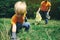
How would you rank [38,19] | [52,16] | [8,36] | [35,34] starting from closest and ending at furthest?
[8,36]
[35,34]
[38,19]
[52,16]

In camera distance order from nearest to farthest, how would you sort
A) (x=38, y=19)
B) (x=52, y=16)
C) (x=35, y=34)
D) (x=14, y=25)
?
(x=14, y=25) < (x=35, y=34) < (x=38, y=19) < (x=52, y=16)

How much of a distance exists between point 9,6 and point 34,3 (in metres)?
1.52

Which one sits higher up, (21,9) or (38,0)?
(21,9)

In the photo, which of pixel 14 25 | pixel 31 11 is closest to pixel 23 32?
pixel 14 25

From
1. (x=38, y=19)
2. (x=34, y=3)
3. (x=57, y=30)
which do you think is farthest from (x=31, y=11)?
(x=57, y=30)

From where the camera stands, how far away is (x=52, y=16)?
62.9 feet

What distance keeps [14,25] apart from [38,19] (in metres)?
7.34

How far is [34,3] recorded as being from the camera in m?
19.8

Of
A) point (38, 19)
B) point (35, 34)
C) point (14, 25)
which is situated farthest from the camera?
point (38, 19)

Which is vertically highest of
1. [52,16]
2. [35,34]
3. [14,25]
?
[14,25]

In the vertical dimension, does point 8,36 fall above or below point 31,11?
above

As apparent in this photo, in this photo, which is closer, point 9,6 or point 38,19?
point 38,19

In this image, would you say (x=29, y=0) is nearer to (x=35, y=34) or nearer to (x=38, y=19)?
(x=38, y=19)

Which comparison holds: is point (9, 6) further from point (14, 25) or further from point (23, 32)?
point (14, 25)
